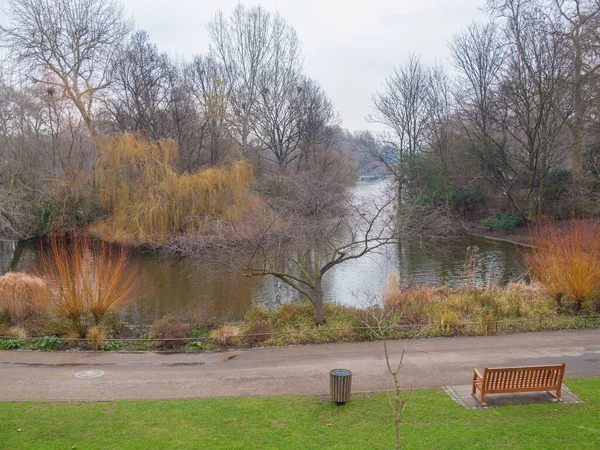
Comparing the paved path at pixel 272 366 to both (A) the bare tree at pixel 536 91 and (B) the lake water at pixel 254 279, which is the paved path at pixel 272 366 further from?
(A) the bare tree at pixel 536 91

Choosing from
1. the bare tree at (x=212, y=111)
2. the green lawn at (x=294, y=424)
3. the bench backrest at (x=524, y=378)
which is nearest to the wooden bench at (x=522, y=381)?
the bench backrest at (x=524, y=378)

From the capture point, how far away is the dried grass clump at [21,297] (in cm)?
1417

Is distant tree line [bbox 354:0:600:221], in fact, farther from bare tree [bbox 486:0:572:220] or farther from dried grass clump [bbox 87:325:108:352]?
dried grass clump [bbox 87:325:108:352]

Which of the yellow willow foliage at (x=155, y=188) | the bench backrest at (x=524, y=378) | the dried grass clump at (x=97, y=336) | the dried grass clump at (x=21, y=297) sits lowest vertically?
the dried grass clump at (x=97, y=336)

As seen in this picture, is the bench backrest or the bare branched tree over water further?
the bare branched tree over water

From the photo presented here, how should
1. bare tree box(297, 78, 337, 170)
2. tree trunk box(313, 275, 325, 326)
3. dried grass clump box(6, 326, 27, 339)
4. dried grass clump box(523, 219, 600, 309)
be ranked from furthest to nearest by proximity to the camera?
bare tree box(297, 78, 337, 170), dried grass clump box(523, 219, 600, 309), tree trunk box(313, 275, 325, 326), dried grass clump box(6, 326, 27, 339)

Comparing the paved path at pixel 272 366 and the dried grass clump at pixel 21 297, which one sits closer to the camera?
the paved path at pixel 272 366

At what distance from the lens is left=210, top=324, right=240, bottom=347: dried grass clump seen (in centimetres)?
1225

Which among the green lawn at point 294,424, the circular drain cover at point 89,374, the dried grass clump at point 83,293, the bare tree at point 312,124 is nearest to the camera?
the green lawn at point 294,424

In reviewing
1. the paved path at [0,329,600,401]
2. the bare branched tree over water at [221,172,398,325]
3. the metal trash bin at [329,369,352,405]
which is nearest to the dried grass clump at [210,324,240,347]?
the paved path at [0,329,600,401]

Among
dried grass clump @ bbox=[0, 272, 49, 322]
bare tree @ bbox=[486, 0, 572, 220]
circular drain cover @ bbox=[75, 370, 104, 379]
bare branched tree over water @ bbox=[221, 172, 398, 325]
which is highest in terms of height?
bare tree @ bbox=[486, 0, 572, 220]

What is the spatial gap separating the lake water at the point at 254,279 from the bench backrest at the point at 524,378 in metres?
6.59

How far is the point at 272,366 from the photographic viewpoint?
34.7 feet

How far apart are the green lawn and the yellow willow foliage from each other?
1842cm
